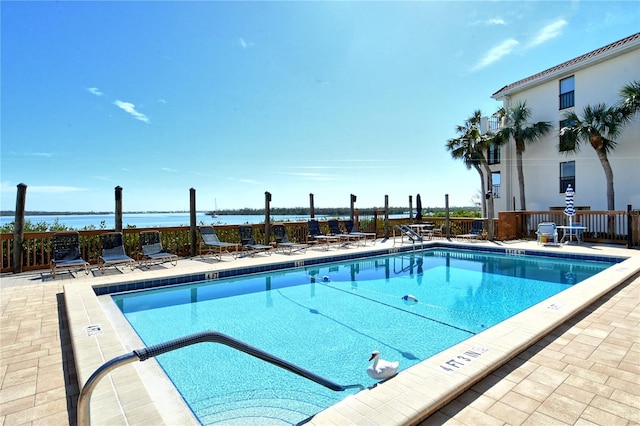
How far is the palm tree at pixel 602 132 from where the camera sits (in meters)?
12.3

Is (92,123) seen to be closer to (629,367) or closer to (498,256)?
(498,256)

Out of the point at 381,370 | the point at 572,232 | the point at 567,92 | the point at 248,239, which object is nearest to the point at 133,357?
the point at 381,370

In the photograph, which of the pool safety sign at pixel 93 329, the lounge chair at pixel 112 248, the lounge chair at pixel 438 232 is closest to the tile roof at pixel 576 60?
Answer: the lounge chair at pixel 438 232

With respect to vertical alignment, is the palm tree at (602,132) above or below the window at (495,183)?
above

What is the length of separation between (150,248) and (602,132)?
15.7 metres

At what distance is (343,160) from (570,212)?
12.1 meters

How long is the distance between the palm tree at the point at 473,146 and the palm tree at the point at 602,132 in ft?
11.4

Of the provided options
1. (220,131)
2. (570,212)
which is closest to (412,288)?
(570,212)

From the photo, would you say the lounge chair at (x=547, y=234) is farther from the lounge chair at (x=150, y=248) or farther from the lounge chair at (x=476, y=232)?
the lounge chair at (x=150, y=248)

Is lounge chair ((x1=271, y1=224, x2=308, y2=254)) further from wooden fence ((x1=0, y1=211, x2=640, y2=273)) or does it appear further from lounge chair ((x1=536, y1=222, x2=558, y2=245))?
lounge chair ((x1=536, y1=222, x2=558, y2=245))

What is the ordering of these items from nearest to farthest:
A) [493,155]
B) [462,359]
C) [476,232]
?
[462,359] → [476,232] → [493,155]

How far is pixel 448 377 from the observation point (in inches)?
95.6

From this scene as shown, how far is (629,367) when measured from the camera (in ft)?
8.80

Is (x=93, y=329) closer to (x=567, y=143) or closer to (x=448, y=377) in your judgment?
(x=448, y=377)
